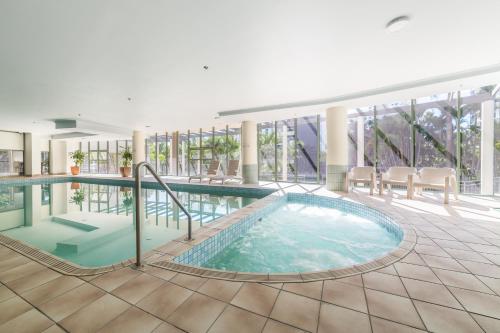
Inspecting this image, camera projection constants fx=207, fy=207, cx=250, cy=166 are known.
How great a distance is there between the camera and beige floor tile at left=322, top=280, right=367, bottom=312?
1.34 m

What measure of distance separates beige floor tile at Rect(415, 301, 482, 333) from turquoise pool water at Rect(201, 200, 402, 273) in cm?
119

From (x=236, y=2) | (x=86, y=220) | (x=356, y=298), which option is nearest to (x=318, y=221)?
(x=356, y=298)

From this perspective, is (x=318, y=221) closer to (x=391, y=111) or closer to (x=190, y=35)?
(x=190, y=35)

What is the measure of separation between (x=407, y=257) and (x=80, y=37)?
4701 millimetres

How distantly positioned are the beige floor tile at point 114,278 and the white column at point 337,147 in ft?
18.7

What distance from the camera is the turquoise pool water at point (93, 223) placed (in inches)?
112

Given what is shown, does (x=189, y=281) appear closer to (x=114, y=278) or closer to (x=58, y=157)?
(x=114, y=278)

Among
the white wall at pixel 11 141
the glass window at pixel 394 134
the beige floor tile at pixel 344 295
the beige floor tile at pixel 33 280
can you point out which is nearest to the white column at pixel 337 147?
the glass window at pixel 394 134

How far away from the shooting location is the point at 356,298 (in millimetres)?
1400

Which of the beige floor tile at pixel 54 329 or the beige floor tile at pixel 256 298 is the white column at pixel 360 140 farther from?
the beige floor tile at pixel 54 329

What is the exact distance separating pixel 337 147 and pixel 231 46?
4388 mm

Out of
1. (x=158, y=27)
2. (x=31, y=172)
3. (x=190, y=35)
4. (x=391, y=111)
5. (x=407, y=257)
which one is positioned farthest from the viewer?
(x=31, y=172)

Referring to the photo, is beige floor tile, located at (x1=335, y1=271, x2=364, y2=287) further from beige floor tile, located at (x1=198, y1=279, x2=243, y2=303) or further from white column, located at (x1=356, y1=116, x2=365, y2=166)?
white column, located at (x1=356, y1=116, x2=365, y2=166)

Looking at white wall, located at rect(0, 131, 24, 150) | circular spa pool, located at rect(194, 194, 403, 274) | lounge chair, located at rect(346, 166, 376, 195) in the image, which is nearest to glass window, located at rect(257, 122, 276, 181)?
lounge chair, located at rect(346, 166, 376, 195)
